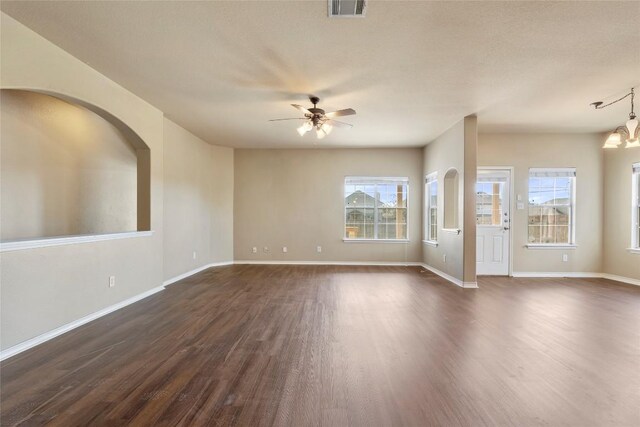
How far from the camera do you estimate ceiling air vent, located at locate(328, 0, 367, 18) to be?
85.9 inches

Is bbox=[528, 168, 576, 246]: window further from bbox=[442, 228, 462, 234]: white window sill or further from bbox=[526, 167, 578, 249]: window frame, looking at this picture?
bbox=[442, 228, 462, 234]: white window sill

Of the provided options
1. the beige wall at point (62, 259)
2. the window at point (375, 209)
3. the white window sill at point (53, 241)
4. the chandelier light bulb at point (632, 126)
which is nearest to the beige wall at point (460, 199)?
the window at point (375, 209)

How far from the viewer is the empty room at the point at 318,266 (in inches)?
79.0

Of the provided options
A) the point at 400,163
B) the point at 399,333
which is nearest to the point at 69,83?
the point at 399,333

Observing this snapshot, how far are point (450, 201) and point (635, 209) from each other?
3.20m

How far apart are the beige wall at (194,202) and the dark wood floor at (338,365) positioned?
159 cm

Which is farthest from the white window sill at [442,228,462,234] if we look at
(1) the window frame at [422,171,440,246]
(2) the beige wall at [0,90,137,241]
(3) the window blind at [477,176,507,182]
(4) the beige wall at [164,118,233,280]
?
(2) the beige wall at [0,90,137,241]

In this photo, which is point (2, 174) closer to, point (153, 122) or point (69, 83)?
point (69, 83)

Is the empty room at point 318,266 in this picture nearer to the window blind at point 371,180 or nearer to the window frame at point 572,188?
the window frame at point 572,188

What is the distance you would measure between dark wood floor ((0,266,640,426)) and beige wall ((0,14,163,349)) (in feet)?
Result: 0.83

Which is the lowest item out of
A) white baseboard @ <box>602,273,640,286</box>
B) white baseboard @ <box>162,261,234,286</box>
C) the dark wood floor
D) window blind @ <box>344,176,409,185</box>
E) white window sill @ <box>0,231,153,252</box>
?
white baseboard @ <box>162,261,234,286</box>

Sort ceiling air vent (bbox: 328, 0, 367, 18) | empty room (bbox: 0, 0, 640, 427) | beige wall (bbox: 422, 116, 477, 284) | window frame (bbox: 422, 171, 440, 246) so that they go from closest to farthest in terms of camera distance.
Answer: empty room (bbox: 0, 0, 640, 427), ceiling air vent (bbox: 328, 0, 367, 18), beige wall (bbox: 422, 116, 477, 284), window frame (bbox: 422, 171, 440, 246)

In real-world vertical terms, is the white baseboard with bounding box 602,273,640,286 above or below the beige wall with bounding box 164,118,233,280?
below

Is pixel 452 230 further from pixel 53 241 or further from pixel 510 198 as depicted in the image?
pixel 53 241
